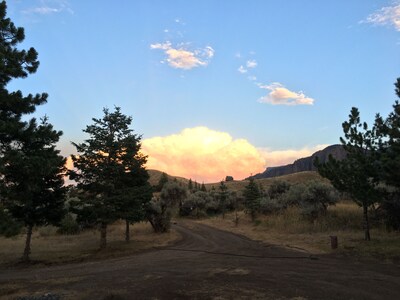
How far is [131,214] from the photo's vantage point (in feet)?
78.0

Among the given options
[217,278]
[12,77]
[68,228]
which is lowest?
[217,278]

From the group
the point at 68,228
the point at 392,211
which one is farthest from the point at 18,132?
the point at 68,228

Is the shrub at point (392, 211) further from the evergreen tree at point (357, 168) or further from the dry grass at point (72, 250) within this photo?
the dry grass at point (72, 250)

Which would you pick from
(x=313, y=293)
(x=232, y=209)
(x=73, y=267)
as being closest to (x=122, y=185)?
(x=73, y=267)

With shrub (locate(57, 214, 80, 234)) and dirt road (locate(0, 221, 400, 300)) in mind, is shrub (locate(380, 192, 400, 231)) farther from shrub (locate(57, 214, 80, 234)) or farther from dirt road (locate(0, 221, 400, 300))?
shrub (locate(57, 214, 80, 234))

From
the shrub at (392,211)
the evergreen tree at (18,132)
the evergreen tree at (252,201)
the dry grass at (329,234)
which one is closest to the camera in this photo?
the evergreen tree at (18,132)

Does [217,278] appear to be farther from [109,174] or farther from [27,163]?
[109,174]

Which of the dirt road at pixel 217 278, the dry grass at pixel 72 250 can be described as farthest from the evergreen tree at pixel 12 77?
the dry grass at pixel 72 250

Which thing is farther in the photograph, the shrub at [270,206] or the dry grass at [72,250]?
the shrub at [270,206]

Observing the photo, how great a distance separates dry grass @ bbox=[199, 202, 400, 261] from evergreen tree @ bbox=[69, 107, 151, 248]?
31.1ft

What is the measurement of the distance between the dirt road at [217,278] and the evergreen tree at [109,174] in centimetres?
418

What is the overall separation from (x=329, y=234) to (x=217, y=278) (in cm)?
1397

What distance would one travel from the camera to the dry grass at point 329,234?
18.2m

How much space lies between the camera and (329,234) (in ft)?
81.1
